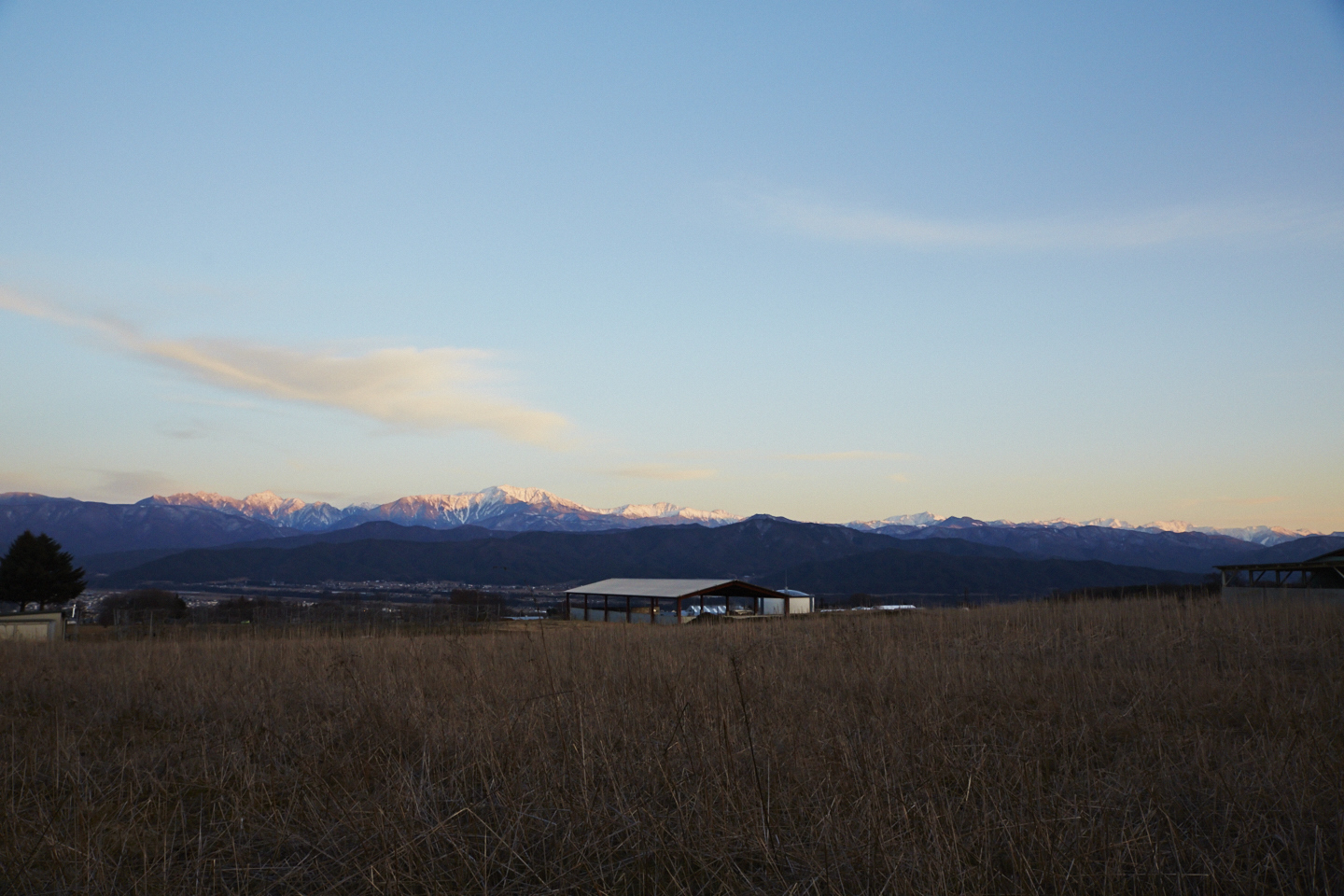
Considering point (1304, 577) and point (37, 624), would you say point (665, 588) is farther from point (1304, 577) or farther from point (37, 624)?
point (1304, 577)

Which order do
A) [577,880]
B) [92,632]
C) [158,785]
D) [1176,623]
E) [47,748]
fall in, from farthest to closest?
1. [92,632]
2. [1176,623]
3. [47,748]
4. [158,785]
5. [577,880]

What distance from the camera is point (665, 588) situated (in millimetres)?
55375

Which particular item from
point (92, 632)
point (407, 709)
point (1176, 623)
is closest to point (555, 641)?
point (407, 709)

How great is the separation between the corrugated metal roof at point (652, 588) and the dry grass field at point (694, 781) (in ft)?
140

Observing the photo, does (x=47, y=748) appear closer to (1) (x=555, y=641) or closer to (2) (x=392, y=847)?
(2) (x=392, y=847)

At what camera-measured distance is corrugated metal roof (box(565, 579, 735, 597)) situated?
52.8 meters

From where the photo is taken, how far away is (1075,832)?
149 inches

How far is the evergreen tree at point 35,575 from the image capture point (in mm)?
69750

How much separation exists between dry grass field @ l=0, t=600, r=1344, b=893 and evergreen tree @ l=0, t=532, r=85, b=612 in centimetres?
7470

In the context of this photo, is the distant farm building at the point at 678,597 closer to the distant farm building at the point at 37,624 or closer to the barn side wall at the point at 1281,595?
the distant farm building at the point at 37,624

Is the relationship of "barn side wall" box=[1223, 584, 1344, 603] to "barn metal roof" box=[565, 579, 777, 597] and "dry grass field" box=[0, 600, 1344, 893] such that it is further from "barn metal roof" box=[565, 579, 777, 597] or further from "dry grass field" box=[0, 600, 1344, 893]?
"barn metal roof" box=[565, 579, 777, 597]

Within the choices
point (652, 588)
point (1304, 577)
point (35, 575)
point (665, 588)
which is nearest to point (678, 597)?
point (665, 588)

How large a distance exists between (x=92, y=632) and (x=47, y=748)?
40.3 m

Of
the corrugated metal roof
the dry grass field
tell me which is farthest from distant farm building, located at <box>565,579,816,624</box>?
the dry grass field
